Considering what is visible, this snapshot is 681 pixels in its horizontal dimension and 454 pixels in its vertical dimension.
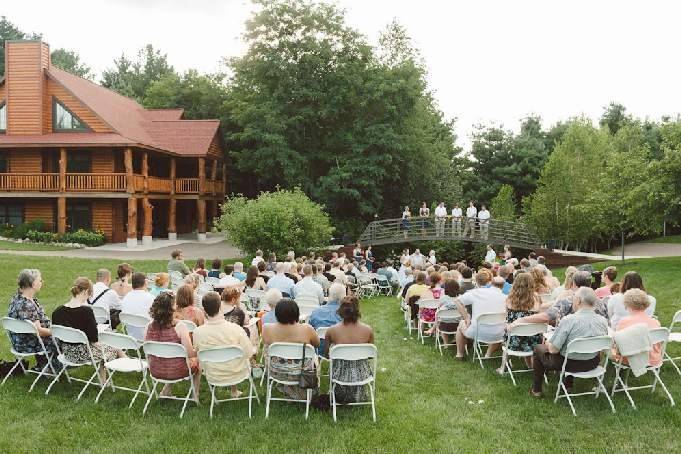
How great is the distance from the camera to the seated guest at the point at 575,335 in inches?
271

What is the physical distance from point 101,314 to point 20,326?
174 cm

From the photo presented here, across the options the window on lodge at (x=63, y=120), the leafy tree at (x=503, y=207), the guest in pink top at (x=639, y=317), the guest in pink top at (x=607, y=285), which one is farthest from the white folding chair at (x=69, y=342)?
the leafy tree at (x=503, y=207)

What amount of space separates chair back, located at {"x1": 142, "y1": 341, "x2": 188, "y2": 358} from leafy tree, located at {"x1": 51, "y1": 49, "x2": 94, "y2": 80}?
70.6 meters

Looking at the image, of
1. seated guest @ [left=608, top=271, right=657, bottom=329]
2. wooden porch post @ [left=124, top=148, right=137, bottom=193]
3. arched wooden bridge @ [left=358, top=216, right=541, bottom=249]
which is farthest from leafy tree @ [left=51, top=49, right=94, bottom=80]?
seated guest @ [left=608, top=271, right=657, bottom=329]

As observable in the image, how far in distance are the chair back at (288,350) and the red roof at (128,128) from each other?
2443cm

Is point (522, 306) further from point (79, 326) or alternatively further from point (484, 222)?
point (484, 222)

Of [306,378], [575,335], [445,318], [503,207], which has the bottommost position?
[306,378]

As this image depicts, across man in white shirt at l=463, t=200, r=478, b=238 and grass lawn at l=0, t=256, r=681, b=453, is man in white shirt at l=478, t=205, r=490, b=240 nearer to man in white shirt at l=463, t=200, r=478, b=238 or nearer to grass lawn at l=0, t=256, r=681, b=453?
man in white shirt at l=463, t=200, r=478, b=238

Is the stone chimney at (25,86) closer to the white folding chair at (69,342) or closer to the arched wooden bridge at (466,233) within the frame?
the arched wooden bridge at (466,233)

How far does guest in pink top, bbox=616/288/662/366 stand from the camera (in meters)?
7.19

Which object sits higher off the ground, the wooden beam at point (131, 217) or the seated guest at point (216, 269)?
the wooden beam at point (131, 217)

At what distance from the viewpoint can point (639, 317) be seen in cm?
726

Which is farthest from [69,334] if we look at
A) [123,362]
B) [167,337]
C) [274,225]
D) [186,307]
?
[274,225]

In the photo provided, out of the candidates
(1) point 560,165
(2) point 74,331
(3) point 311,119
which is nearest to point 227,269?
(2) point 74,331
